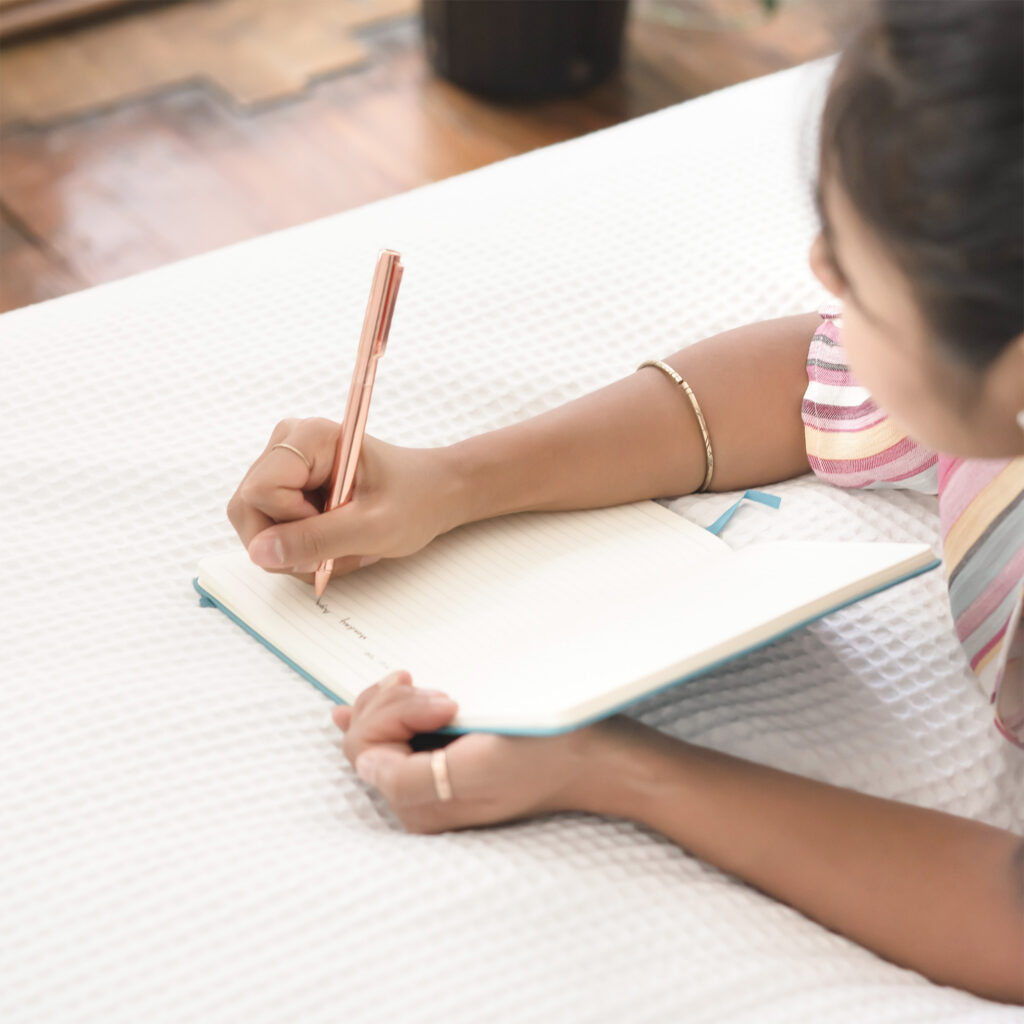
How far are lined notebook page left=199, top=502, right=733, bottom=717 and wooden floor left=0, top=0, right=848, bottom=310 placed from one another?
3.36 ft

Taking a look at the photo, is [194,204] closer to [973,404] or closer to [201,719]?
[201,719]

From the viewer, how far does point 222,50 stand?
6.72 feet

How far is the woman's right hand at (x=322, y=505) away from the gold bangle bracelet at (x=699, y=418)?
0.58 ft

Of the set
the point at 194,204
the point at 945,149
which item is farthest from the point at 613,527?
the point at 194,204

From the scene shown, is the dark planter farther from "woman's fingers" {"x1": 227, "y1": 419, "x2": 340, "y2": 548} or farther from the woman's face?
the woman's face

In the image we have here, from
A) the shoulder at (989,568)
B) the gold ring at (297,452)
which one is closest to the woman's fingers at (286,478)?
the gold ring at (297,452)

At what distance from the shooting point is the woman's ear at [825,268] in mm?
521

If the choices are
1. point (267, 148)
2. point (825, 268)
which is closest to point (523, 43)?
point (267, 148)

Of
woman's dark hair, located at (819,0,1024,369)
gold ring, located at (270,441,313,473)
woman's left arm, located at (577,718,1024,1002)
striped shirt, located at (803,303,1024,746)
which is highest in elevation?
woman's dark hair, located at (819,0,1024,369)

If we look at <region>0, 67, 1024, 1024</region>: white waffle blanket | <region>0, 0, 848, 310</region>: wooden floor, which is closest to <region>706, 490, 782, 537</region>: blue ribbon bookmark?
<region>0, 67, 1024, 1024</region>: white waffle blanket

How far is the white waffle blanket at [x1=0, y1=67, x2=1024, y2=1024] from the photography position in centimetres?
54

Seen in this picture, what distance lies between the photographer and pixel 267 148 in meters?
A: 1.86

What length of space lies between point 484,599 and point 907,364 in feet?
0.93

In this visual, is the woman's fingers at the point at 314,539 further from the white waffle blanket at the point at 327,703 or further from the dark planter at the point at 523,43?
the dark planter at the point at 523,43
